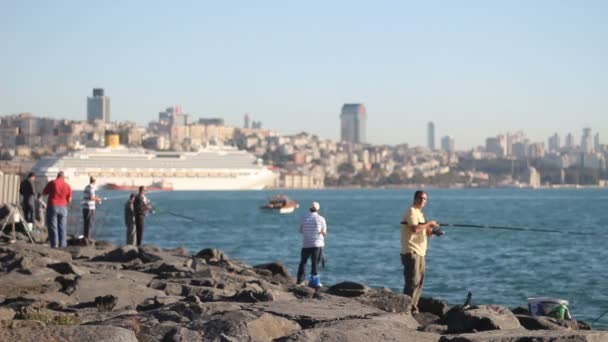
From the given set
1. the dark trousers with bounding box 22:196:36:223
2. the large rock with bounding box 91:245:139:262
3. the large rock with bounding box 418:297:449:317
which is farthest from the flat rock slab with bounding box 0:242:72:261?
the dark trousers with bounding box 22:196:36:223

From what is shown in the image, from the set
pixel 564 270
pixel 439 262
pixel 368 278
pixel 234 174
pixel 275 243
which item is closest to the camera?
pixel 368 278

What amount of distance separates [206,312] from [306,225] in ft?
16.6

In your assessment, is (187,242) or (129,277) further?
(187,242)

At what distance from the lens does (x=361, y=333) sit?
21.3 feet

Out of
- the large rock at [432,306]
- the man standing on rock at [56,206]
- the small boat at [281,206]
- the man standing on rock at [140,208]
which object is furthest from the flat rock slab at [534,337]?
the small boat at [281,206]

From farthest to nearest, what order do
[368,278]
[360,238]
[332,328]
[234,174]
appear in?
[234,174] < [360,238] < [368,278] < [332,328]

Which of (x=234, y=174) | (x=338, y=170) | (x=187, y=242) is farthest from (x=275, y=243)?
(x=338, y=170)

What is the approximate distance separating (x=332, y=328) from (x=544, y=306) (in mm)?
3464

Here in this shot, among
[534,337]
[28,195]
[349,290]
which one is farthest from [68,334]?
[28,195]

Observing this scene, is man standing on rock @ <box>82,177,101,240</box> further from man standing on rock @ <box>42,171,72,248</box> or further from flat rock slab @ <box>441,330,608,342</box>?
flat rock slab @ <box>441,330,608,342</box>

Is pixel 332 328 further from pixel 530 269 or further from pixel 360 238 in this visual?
pixel 360 238

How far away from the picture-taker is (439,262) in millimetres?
21750

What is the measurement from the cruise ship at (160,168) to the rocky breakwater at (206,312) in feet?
301

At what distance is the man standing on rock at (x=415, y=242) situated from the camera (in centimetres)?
909
